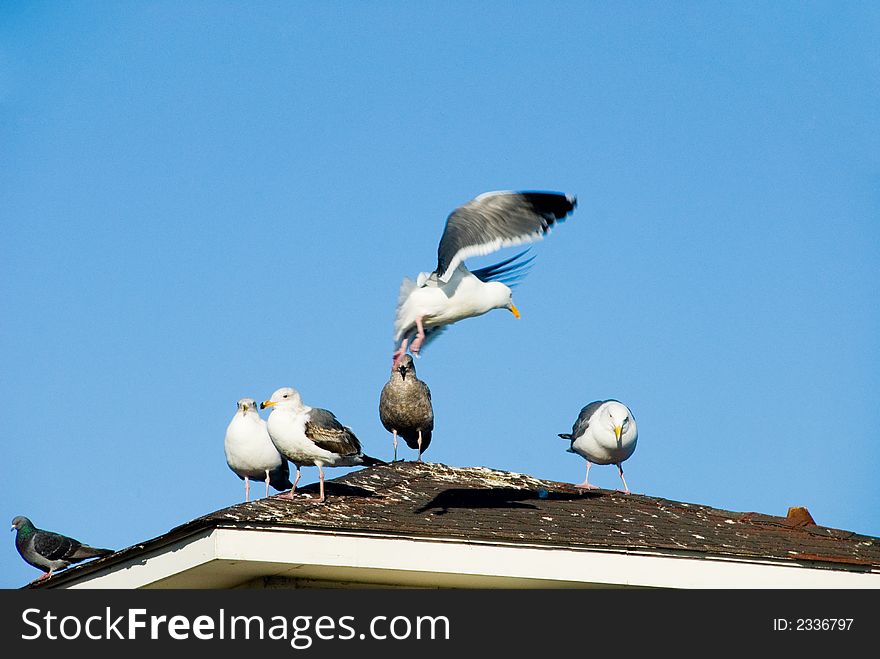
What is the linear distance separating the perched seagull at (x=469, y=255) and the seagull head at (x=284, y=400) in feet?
3.38

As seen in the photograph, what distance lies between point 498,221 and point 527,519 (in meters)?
2.62

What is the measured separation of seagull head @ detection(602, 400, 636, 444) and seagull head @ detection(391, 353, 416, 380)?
90.4 inches

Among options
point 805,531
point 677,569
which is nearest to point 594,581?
point 677,569

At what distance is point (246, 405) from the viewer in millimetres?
13594

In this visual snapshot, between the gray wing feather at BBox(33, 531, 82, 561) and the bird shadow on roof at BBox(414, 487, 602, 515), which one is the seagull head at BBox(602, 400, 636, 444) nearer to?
the bird shadow on roof at BBox(414, 487, 602, 515)

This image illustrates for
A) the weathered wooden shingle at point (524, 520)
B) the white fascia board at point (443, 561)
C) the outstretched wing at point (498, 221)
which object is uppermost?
the outstretched wing at point (498, 221)

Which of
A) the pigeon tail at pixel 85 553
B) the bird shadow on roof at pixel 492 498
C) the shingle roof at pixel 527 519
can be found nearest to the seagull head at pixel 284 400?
the shingle roof at pixel 527 519

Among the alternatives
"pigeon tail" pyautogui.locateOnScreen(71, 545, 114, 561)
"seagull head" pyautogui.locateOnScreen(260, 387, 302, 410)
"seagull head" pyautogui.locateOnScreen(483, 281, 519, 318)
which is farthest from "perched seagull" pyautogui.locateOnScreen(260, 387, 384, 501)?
"pigeon tail" pyautogui.locateOnScreen(71, 545, 114, 561)

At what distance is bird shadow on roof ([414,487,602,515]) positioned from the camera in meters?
10.7

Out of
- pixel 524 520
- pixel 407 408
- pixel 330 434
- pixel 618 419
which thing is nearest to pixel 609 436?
pixel 618 419

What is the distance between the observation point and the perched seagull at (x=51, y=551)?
1409cm

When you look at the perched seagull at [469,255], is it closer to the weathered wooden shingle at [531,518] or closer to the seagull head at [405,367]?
the weathered wooden shingle at [531,518]
